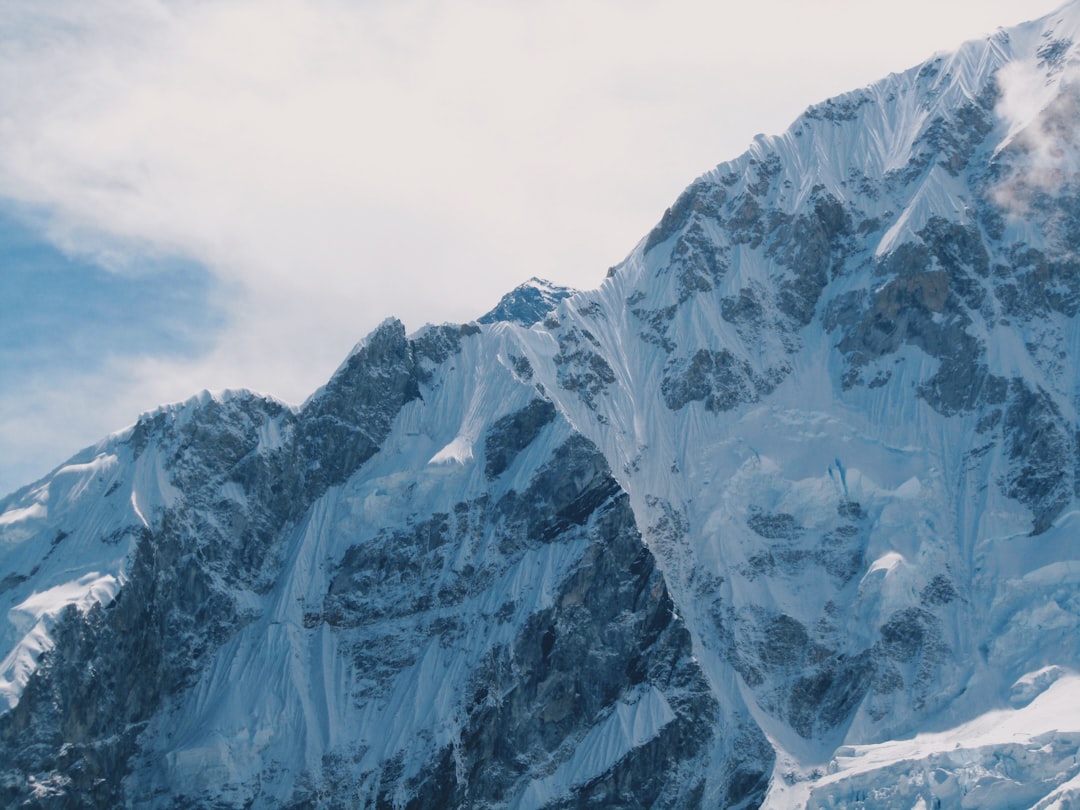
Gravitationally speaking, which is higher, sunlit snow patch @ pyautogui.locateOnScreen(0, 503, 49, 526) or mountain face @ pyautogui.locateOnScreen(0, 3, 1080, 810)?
sunlit snow patch @ pyautogui.locateOnScreen(0, 503, 49, 526)

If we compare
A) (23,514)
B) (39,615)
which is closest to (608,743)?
(39,615)

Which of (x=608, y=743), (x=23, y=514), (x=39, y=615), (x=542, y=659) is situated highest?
(x=23, y=514)

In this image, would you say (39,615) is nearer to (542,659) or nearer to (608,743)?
(542,659)

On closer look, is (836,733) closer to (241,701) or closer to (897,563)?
(897,563)

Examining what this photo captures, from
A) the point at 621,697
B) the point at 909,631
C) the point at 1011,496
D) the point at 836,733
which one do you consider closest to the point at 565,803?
the point at 621,697

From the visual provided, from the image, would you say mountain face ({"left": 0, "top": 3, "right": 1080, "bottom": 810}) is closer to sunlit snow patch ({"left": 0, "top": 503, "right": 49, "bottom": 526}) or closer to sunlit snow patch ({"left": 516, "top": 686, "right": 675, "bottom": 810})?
sunlit snow patch ({"left": 516, "top": 686, "right": 675, "bottom": 810})

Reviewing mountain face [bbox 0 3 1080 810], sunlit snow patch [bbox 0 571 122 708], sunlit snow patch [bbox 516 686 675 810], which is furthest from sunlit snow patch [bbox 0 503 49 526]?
sunlit snow patch [bbox 516 686 675 810]

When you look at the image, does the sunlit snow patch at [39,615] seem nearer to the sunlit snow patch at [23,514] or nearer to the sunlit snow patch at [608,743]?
the sunlit snow patch at [23,514]

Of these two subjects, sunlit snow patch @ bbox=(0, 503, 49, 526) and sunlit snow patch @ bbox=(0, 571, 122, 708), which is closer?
sunlit snow patch @ bbox=(0, 571, 122, 708)

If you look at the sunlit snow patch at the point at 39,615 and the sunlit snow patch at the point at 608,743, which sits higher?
the sunlit snow patch at the point at 39,615

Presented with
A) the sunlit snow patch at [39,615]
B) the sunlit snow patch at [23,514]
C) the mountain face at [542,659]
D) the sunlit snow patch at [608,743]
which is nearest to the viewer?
the sunlit snow patch at [39,615]

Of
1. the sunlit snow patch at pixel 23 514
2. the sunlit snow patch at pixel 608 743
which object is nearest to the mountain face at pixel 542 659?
the sunlit snow patch at pixel 608 743
